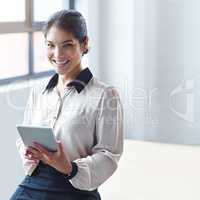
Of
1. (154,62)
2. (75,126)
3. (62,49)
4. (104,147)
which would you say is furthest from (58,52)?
(154,62)

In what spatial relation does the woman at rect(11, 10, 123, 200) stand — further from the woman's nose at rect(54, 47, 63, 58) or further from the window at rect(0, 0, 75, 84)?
the window at rect(0, 0, 75, 84)

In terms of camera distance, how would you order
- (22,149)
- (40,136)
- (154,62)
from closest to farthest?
1. (40,136)
2. (22,149)
3. (154,62)

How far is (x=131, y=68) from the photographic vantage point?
9.35ft

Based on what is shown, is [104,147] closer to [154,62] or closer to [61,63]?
[61,63]

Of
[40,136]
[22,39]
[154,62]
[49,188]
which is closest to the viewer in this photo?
[40,136]

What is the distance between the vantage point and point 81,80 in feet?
5.29

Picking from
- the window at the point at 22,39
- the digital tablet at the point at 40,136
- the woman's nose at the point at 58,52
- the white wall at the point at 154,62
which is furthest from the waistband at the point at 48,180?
the white wall at the point at 154,62

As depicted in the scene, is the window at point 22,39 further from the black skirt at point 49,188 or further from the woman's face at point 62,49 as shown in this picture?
the black skirt at point 49,188

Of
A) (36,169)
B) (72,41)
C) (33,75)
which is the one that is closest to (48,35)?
(72,41)

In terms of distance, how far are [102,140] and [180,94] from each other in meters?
1.26

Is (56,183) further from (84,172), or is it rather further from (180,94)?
(180,94)

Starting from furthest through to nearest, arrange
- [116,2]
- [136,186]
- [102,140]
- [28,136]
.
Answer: [116,2] < [136,186] < [102,140] < [28,136]

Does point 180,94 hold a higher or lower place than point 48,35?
lower

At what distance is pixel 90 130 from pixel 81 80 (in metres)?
0.20
